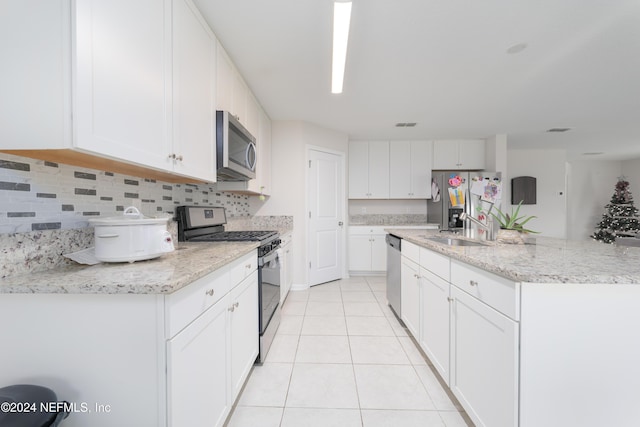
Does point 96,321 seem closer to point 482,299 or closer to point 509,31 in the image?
point 482,299

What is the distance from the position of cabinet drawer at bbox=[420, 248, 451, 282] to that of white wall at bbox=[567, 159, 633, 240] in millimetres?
6992

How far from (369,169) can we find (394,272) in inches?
93.0

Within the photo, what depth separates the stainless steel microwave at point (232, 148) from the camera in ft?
5.81

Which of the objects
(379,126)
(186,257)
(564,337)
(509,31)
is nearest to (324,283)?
(379,126)

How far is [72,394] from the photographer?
0.78m

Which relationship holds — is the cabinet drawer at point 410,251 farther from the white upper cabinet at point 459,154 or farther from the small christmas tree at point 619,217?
the small christmas tree at point 619,217

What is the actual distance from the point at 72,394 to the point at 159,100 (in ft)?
3.83

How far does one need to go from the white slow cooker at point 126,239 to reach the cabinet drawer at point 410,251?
1.69m

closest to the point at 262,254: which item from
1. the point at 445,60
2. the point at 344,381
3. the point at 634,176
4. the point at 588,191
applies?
the point at 344,381

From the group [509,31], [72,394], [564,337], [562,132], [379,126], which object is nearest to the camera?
[72,394]

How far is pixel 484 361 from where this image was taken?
1.11 meters

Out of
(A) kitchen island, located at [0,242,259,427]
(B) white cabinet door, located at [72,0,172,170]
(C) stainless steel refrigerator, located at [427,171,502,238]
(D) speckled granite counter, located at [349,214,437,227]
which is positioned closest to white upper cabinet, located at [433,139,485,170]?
(C) stainless steel refrigerator, located at [427,171,502,238]

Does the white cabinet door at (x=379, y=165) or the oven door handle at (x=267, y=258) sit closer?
the oven door handle at (x=267, y=258)

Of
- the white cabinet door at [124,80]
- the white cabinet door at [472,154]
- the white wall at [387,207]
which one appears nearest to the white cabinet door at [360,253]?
the white wall at [387,207]
